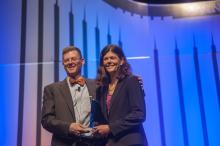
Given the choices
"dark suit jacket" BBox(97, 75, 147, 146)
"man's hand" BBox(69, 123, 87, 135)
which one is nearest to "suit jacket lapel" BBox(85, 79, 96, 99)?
"dark suit jacket" BBox(97, 75, 147, 146)

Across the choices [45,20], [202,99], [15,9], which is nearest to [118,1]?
[45,20]

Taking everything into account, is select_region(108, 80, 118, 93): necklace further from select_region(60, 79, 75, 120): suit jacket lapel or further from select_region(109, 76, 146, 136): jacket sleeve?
select_region(60, 79, 75, 120): suit jacket lapel

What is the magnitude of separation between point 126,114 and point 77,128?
26cm

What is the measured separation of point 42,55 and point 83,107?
0.87m

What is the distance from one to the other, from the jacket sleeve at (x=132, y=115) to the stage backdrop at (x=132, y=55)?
0.73m

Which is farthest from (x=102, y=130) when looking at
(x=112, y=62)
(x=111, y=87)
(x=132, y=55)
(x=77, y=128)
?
(x=132, y=55)

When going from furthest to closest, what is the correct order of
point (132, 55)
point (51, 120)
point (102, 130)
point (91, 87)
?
point (132, 55) < point (91, 87) < point (51, 120) < point (102, 130)

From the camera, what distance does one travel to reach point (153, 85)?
2.41 metres

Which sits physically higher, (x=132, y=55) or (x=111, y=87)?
(x=132, y=55)

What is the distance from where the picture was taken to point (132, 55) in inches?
97.4

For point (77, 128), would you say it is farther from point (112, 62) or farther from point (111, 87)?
point (112, 62)

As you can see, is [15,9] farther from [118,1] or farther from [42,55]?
[118,1]

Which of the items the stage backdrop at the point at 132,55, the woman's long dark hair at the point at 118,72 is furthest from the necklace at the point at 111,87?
the stage backdrop at the point at 132,55

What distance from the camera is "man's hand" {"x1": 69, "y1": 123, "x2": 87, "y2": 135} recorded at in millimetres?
1643
